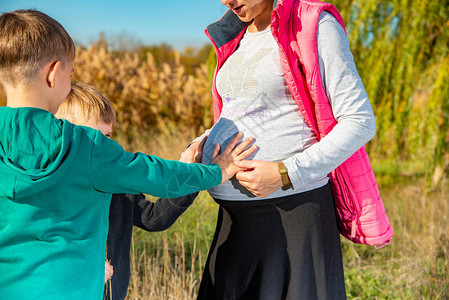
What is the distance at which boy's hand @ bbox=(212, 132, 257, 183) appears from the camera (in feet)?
4.86

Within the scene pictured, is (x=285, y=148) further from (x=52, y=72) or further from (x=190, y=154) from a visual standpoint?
(x=52, y=72)

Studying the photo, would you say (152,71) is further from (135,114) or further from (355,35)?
(355,35)

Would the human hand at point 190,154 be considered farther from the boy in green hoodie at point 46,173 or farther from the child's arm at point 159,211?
the boy in green hoodie at point 46,173

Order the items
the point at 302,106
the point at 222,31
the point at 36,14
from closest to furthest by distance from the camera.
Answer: the point at 36,14 → the point at 302,106 → the point at 222,31

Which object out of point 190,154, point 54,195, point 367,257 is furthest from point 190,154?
point 367,257

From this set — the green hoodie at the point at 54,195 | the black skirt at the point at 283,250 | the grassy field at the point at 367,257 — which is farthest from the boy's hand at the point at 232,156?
the grassy field at the point at 367,257

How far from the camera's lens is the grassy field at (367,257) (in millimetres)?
2912

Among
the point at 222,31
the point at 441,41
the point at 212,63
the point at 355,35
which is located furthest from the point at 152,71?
the point at 222,31

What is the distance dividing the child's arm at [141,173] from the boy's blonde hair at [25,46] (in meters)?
0.24

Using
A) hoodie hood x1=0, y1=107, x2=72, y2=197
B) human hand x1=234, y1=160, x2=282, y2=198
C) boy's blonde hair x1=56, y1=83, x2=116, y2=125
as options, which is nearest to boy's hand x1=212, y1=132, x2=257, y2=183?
→ human hand x1=234, y1=160, x2=282, y2=198

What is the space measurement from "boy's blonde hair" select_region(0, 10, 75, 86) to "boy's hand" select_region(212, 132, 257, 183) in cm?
62

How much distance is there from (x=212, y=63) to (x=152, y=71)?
8.22ft

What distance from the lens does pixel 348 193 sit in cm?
159

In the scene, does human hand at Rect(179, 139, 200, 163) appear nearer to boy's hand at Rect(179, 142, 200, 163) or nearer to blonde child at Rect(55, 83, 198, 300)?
boy's hand at Rect(179, 142, 200, 163)
